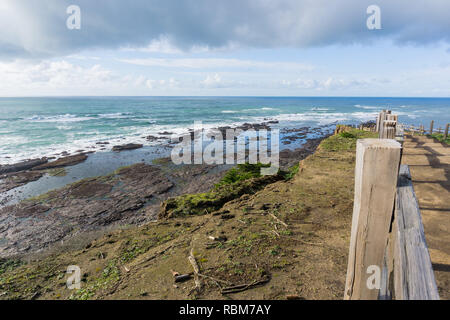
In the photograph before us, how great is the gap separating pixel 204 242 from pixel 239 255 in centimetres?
110

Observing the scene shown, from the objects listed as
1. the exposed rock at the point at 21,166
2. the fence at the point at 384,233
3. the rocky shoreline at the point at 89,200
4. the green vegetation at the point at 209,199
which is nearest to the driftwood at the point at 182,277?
the fence at the point at 384,233

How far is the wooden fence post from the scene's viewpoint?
1.61m

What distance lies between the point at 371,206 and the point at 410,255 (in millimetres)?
357

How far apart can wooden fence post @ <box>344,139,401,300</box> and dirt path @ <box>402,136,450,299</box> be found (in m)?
2.83

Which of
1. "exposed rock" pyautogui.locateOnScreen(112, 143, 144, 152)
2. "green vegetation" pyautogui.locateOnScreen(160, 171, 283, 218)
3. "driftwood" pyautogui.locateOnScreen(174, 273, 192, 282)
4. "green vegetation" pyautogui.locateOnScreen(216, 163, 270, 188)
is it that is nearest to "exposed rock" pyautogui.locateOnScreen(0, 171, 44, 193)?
"exposed rock" pyautogui.locateOnScreen(112, 143, 144, 152)

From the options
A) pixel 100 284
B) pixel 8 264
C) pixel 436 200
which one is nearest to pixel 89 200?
pixel 8 264

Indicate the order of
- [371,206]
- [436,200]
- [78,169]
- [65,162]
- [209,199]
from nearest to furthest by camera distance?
[371,206] → [436,200] → [209,199] → [78,169] → [65,162]

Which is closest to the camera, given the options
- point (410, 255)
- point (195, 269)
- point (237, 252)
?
point (410, 255)

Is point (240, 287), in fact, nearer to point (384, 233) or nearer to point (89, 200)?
point (384, 233)

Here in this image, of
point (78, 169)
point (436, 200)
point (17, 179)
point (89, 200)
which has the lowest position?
point (89, 200)

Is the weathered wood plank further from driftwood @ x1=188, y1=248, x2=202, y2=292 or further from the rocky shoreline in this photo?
the rocky shoreline

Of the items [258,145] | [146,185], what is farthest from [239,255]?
[258,145]

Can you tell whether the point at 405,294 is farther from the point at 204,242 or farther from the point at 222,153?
the point at 222,153

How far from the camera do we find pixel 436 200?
22.3 ft
